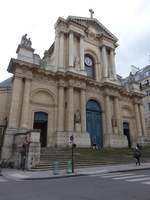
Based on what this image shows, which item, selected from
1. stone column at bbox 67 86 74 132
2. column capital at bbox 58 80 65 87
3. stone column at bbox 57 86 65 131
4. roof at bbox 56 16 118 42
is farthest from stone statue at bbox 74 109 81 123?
roof at bbox 56 16 118 42

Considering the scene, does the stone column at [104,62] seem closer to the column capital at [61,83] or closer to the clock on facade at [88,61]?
the clock on facade at [88,61]

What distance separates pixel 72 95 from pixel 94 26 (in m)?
14.9

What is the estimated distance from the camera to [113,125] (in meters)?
24.4

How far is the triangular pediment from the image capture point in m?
27.0

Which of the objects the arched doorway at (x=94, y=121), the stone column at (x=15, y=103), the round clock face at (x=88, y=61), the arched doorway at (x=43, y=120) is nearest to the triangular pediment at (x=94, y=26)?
the round clock face at (x=88, y=61)

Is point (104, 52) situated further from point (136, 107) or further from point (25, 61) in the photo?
point (25, 61)

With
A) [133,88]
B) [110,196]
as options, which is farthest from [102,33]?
[110,196]

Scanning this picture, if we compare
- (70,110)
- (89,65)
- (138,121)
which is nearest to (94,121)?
(70,110)

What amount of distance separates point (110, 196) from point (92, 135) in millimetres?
17862

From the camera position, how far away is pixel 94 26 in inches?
1161

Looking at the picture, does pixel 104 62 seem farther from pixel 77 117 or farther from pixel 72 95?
pixel 77 117

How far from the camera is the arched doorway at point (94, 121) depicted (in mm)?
22922

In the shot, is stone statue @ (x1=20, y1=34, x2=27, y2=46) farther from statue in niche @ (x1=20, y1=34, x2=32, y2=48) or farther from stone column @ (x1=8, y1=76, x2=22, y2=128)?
stone column @ (x1=8, y1=76, x2=22, y2=128)

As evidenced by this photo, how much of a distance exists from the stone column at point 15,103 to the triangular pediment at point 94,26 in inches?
557
